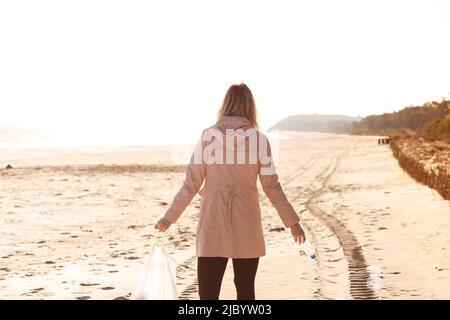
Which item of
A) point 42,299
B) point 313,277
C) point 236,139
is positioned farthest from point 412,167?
point 236,139

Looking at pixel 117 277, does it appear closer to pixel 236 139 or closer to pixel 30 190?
pixel 236 139

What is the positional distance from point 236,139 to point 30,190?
51.7 ft

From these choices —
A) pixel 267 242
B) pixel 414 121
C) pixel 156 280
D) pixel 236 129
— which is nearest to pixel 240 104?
pixel 236 129

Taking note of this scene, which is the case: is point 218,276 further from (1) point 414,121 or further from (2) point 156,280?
(1) point 414,121

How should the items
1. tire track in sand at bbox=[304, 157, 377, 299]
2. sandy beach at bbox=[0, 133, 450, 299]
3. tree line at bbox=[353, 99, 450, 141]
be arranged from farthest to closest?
tree line at bbox=[353, 99, 450, 141] → sandy beach at bbox=[0, 133, 450, 299] → tire track in sand at bbox=[304, 157, 377, 299]

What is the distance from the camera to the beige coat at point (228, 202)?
400cm

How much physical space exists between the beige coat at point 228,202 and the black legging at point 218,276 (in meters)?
0.06

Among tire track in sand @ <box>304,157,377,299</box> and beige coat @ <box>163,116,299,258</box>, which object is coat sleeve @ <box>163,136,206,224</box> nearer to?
beige coat @ <box>163,116,299,258</box>

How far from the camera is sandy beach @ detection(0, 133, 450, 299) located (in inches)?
260

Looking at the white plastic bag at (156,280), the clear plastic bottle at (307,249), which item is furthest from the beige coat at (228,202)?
the clear plastic bottle at (307,249)

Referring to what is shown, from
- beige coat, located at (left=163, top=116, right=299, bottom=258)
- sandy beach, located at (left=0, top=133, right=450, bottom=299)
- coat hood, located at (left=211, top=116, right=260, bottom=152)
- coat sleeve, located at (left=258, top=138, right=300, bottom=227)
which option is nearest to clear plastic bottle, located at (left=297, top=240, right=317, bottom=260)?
coat sleeve, located at (left=258, top=138, right=300, bottom=227)

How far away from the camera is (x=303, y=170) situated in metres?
26.7

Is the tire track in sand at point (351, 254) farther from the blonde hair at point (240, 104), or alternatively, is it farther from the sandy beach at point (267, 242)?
the blonde hair at point (240, 104)

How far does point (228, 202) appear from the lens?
4.03 meters
